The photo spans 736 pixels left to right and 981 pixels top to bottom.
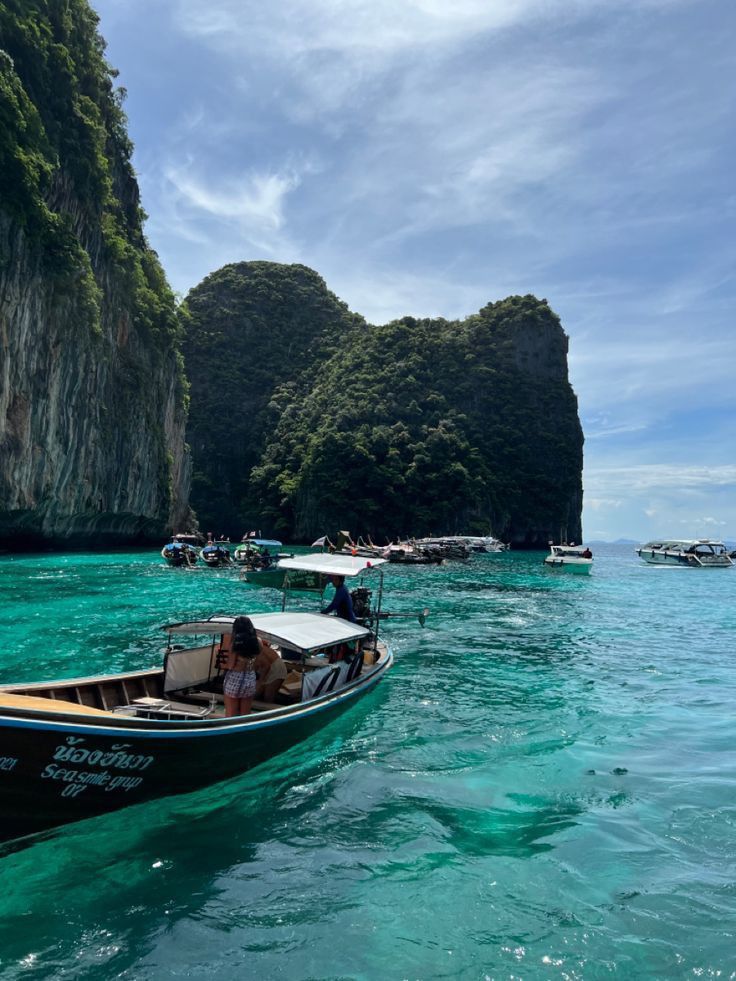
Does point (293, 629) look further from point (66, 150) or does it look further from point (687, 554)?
point (687, 554)

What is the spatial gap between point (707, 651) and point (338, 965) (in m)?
18.7

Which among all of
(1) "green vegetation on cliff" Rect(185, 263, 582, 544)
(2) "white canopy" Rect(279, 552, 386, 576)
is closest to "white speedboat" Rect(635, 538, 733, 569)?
(1) "green vegetation on cliff" Rect(185, 263, 582, 544)

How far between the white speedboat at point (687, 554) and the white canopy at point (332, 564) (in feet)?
→ 204

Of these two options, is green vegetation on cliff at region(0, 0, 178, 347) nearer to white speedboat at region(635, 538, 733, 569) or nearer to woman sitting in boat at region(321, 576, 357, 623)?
woman sitting in boat at region(321, 576, 357, 623)

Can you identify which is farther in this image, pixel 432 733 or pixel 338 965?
pixel 432 733

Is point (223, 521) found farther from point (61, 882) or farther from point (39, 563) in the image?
point (61, 882)

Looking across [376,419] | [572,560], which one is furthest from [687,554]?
[376,419]

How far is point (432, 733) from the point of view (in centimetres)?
1083

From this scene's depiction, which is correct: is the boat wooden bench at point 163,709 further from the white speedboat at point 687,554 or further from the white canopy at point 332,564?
the white speedboat at point 687,554

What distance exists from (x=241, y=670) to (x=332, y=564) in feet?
19.1

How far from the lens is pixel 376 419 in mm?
91688

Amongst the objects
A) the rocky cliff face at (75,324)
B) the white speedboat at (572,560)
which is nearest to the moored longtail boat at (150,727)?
the rocky cliff face at (75,324)

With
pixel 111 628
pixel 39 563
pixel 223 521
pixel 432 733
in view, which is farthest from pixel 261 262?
pixel 432 733

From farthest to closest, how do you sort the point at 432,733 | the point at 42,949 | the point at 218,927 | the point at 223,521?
the point at 223,521
the point at 432,733
the point at 218,927
the point at 42,949
